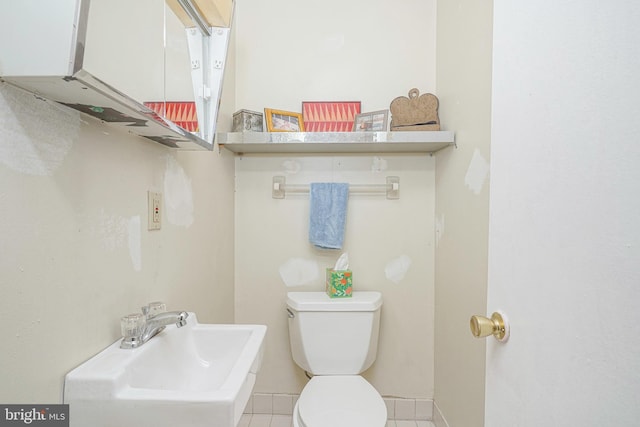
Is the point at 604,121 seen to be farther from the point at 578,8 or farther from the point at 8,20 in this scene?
the point at 8,20

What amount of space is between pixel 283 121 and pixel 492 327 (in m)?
1.36

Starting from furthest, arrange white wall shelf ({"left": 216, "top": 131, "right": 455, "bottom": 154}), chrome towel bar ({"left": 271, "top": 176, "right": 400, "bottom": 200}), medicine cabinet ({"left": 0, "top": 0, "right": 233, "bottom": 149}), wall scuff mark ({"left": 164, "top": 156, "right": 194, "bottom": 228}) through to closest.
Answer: chrome towel bar ({"left": 271, "top": 176, "right": 400, "bottom": 200})
white wall shelf ({"left": 216, "top": 131, "right": 455, "bottom": 154})
wall scuff mark ({"left": 164, "top": 156, "right": 194, "bottom": 228})
medicine cabinet ({"left": 0, "top": 0, "right": 233, "bottom": 149})

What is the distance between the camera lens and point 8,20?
A: 1.68ft

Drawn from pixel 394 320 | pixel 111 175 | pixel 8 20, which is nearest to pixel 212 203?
pixel 111 175

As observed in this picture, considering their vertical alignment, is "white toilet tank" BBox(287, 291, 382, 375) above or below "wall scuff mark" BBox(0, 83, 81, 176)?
below

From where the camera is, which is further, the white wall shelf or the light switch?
the white wall shelf

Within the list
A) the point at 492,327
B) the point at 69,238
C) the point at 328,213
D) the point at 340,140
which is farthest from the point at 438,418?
the point at 69,238

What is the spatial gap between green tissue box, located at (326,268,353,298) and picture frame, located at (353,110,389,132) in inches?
29.0

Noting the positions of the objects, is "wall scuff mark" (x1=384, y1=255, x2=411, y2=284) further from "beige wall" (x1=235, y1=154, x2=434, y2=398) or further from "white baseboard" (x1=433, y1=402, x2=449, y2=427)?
"white baseboard" (x1=433, y1=402, x2=449, y2=427)

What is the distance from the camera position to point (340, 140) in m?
1.51

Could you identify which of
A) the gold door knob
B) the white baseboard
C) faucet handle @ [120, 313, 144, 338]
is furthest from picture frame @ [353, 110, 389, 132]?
the white baseboard

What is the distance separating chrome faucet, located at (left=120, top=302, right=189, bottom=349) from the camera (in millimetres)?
826

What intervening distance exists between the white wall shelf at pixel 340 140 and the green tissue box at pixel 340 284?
643 mm

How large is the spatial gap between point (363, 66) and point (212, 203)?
3.60ft
